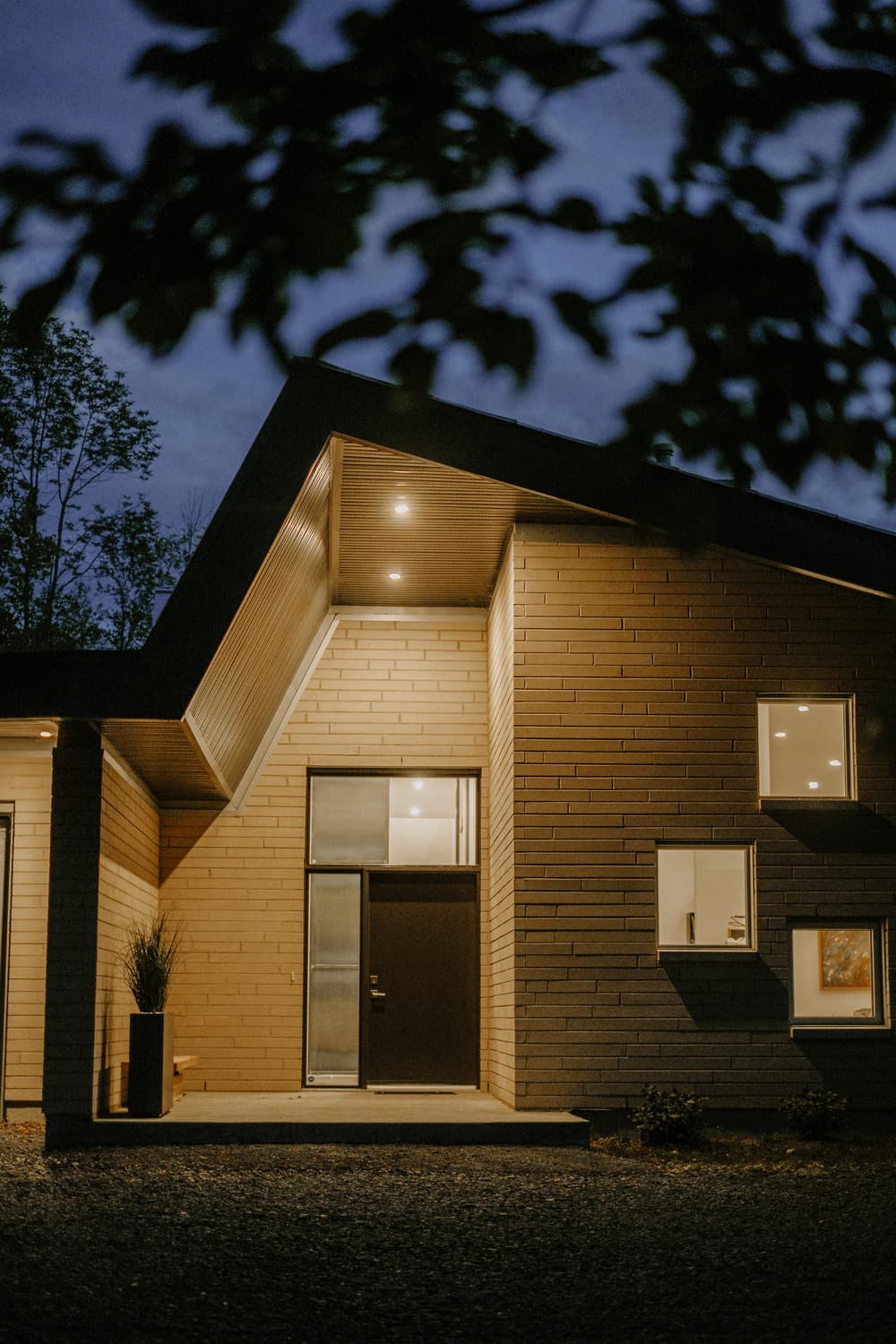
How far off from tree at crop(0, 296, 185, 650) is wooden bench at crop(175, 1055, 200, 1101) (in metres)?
18.1

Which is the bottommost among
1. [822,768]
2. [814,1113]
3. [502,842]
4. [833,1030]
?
[814,1113]

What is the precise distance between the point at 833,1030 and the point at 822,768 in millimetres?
2010

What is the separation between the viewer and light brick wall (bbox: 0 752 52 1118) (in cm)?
1141

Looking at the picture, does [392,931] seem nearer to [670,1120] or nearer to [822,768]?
[670,1120]

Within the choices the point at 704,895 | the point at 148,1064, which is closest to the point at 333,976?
the point at 148,1064

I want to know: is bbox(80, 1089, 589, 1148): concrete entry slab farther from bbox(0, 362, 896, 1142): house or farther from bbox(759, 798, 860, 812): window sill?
bbox(759, 798, 860, 812): window sill

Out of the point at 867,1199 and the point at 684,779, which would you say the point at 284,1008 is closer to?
the point at 684,779

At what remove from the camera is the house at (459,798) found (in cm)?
964

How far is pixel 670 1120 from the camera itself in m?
9.89

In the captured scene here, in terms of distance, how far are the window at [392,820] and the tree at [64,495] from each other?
17007 mm

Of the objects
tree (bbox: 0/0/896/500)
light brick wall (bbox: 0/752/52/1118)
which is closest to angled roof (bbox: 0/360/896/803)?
light brick wall (bbox: 0/752/52/1118)

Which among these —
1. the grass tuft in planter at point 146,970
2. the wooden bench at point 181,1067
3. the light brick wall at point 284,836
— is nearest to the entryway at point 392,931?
the light brick wall at point 284,836

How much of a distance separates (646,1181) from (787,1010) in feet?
9.11

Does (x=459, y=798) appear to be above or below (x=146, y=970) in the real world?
above
